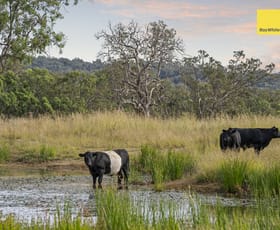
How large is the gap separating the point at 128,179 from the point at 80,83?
37779 millimetres

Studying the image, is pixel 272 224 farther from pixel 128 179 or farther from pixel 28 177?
pixel 28 177

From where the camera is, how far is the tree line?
31.2 m

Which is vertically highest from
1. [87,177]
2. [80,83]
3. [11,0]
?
[11,0]

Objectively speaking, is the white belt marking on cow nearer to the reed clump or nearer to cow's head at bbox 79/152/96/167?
cow's head at bbox 79/152/96/167

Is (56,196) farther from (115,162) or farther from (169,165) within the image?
(169,165)

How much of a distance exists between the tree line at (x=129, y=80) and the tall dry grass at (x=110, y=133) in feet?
23.8

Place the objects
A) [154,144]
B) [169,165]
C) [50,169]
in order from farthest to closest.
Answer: [154,144] → [50,169] → [169,165]

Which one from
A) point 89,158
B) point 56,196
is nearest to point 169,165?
point 89,158

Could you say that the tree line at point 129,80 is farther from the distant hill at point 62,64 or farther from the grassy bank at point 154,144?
the distant hill at point 62,64

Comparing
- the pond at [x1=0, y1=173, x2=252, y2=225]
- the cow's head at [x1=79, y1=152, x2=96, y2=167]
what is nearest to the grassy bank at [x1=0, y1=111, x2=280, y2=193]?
the pond at [x1=0, y1=173, x2=252, y2=225]

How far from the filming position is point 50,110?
43344 millimetres

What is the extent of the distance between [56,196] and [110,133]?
10.9 meters

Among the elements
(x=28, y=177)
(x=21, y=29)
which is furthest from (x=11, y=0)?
(x=28, y=177)

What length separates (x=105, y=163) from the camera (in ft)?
47.2
